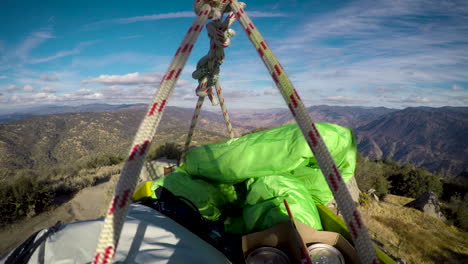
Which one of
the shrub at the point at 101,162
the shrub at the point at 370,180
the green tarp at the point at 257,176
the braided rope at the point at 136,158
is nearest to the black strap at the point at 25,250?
the braided rope at the point at 136,158

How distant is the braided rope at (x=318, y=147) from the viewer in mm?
783

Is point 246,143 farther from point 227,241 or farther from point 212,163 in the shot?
point 227,241

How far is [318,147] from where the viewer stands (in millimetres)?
887

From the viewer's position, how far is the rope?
65.1 inches

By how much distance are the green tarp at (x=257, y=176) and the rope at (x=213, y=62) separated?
59 centimetres

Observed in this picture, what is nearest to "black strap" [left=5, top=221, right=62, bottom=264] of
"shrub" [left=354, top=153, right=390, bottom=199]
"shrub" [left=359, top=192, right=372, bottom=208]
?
"shrub" [left=359, top=192, right=372, bottom=208]

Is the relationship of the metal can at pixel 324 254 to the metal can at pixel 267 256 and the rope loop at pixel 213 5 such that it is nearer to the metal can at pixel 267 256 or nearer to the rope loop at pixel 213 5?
the metal can at pixel 267 256

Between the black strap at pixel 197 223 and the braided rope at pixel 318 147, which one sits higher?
the braided rope at pixel 318 147

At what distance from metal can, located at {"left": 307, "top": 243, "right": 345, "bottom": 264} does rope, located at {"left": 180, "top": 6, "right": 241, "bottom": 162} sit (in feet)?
5.34

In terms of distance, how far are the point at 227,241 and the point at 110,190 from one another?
14.6 feet

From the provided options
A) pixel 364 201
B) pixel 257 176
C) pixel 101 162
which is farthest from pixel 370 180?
pixel 101 162

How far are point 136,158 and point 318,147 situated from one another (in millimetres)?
784

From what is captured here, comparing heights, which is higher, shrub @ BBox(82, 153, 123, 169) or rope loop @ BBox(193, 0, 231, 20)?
rope loop @ BBox(193, 0, 231, 20)

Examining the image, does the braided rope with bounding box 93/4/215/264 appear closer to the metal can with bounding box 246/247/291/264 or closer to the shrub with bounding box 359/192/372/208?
the metal can with bounding box 246/247/291/264
